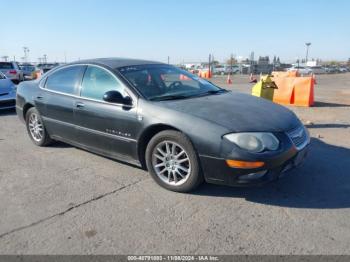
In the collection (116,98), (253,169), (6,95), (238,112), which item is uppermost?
(116,98)

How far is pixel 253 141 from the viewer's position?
332 cm

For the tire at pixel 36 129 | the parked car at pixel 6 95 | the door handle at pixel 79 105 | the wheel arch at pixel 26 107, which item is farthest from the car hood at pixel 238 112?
the parked car at pixel 6 95

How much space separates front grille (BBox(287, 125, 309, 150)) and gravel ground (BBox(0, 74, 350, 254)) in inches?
21.0

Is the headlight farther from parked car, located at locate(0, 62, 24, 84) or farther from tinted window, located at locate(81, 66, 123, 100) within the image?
parked car, located at locate(0, 62, 24, 84)

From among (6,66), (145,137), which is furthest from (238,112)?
(6,66)

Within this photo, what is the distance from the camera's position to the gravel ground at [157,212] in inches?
110

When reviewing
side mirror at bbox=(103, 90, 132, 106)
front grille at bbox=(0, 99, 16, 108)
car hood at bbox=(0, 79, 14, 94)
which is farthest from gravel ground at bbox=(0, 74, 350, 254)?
car hood at bbox=(0, 79, 14, 94)

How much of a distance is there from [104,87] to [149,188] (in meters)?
1.49

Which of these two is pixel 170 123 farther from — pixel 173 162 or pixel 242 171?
pixel 242 171

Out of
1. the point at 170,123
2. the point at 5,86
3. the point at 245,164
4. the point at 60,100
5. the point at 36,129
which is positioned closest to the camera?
the point at 245,164

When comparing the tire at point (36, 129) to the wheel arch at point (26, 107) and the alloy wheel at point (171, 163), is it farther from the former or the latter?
the alloy wheel at point (171, 163)

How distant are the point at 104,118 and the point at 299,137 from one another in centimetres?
238

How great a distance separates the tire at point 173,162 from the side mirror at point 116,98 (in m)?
0.60

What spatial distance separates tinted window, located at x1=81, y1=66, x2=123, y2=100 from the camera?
4333mm
